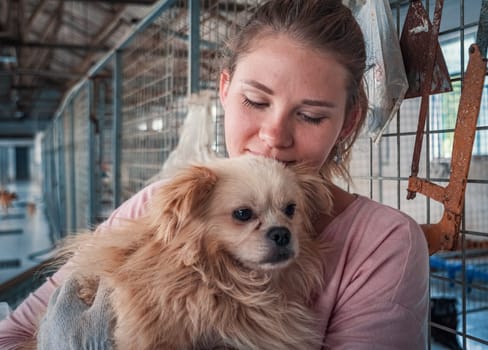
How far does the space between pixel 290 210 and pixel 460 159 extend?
17.0 inches

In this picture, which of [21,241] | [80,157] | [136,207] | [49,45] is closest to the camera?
[136,207]

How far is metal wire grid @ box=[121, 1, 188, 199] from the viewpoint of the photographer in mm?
2652

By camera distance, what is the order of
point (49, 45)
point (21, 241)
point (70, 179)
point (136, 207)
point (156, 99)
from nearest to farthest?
point (136, 207) → point (156, 99) → point (70, 179) → point (21, 241) → point (49, 45)

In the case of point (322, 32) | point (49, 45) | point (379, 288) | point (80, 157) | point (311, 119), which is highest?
point (49, 45)

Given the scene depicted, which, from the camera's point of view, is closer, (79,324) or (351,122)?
(79,324)

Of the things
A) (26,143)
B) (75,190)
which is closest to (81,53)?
(75,190)

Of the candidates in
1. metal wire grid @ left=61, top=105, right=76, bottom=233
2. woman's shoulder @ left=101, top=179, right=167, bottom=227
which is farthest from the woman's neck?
Result: metal wire grid @ left=61, top=105, right=76, bottom=233

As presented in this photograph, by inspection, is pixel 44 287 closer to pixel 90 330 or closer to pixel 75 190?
pixel 90 330

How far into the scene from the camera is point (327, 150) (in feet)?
3.65

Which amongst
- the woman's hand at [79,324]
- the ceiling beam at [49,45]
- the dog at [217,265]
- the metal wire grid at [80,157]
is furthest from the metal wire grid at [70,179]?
the dog at [217,265]

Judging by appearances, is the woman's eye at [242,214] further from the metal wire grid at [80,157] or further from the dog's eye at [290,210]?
the metal wire grid at [80,157]

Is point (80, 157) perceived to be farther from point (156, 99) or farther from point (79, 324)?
point (79, 324)

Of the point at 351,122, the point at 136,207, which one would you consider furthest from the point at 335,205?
the point at 136,207

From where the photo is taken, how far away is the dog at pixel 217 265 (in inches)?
37.4
